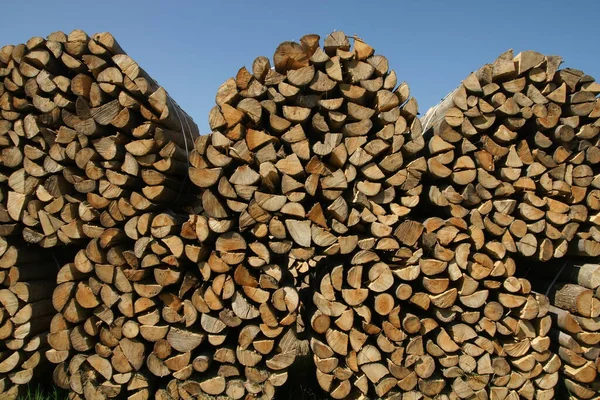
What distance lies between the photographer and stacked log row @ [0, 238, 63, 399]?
3357 millimetres

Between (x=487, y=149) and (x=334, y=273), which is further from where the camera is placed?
(x=487, y=149)

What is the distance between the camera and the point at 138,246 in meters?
3.06

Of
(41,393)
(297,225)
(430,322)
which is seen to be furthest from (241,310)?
(41,393)

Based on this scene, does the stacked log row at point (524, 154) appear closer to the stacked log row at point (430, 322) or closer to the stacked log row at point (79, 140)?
the stacked log row at point (430, 322)

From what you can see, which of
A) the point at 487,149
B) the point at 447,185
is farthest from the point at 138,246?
the point at 487,149

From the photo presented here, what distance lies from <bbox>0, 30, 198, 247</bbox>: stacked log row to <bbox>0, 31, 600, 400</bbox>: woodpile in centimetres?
2

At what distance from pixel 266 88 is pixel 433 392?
97.9 inches

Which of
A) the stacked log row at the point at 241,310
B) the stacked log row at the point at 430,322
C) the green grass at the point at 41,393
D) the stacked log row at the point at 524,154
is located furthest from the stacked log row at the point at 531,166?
the green grass at the point at 41,393

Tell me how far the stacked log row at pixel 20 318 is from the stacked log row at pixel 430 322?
85.8 inches

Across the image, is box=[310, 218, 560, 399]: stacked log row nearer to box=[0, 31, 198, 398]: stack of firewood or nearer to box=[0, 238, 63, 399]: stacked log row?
box=[0, 31, 198, 398]: stack of firewood

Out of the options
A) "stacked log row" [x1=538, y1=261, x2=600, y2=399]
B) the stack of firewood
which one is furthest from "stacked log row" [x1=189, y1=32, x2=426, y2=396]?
"stacked log row" [x1=538, y1=261, x2=600, y2=399]

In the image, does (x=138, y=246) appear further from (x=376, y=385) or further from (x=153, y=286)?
(x=376, y=385)

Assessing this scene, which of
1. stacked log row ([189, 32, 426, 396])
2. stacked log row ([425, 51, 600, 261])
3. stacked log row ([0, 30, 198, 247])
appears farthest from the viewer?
stacked log row ([425, 51, 600, 261])

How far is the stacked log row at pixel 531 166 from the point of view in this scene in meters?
3.26
